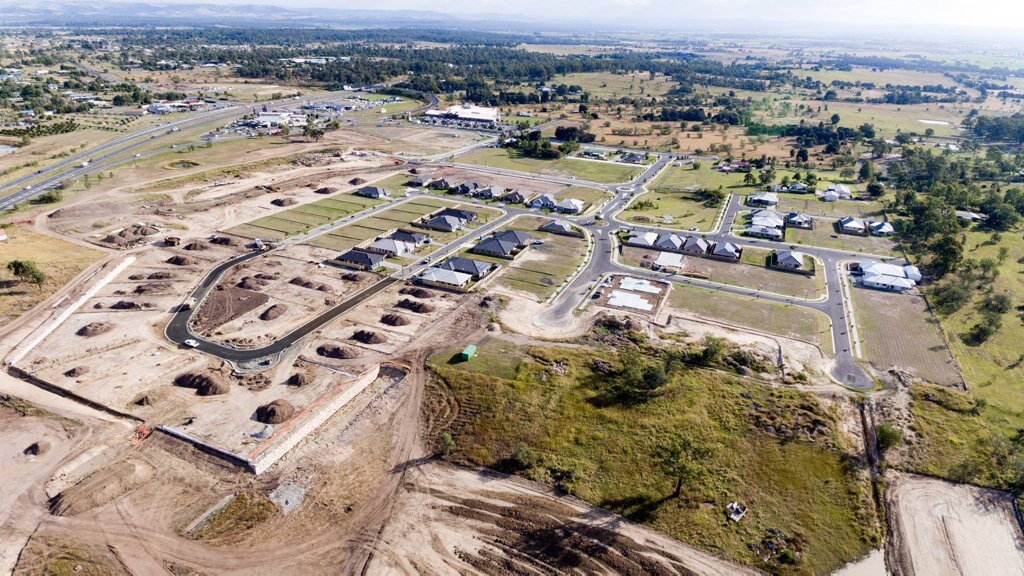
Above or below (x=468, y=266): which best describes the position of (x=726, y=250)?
below

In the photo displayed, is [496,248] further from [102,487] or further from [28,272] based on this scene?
[28,272]

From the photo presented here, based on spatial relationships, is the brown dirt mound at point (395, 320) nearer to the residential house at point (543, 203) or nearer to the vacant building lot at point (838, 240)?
the residential house at point (543, 203)

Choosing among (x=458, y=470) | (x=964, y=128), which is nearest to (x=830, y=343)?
(x=458, y=470)

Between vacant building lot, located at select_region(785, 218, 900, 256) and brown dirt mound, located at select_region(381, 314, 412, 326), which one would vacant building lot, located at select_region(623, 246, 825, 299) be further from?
brown dirt mound, located at select_region(381, 314, 412, 326)

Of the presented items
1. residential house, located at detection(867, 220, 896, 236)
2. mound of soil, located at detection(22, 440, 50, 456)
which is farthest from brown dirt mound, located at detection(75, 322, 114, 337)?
residential house, located at detection(867, 220, 896, 236)

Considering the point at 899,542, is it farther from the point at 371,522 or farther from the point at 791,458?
the point at 371,522

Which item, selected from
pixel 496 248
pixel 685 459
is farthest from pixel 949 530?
pixel 496 248
